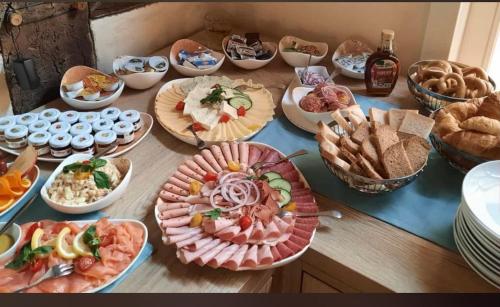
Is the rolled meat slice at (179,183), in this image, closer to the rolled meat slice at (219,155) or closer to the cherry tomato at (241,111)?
the rolled meat slice at (219,155)

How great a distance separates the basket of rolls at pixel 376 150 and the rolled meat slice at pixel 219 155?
23cm

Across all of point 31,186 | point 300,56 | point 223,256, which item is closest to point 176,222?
point 223,256

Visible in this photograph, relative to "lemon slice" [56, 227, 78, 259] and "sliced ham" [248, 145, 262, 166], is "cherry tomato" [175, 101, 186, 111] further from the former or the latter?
"lemon slice" [56, 227, 78, 259]

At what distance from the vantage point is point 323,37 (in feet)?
5.65

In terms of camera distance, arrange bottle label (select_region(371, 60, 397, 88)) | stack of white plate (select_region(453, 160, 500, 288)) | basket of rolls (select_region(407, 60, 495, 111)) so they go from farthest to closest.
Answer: bottle label (select_region(371, 60, 397, 88)) < basket of rolls (select_region(407, 60, 495, 111)) < stack of white plate (select_region(453, 160, 500, 288))

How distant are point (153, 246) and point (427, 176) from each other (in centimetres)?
64

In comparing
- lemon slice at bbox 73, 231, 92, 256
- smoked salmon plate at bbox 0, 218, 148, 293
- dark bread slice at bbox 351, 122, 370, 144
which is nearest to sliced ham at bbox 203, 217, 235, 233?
smoked salmon plate at bbox 0, 218, 148, 293

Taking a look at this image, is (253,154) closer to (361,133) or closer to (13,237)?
(361,133)

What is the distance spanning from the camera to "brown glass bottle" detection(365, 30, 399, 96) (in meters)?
1.32

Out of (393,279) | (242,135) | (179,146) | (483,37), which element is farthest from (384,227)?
(483,37)

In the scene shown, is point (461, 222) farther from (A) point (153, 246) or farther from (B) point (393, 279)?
(A) point (153, 246)

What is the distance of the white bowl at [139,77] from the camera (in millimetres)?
1392

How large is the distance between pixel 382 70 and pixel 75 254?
95 cm

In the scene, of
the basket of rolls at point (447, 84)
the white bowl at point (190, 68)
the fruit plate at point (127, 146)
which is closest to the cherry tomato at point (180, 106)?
the fruit plate at point (127, 146)
